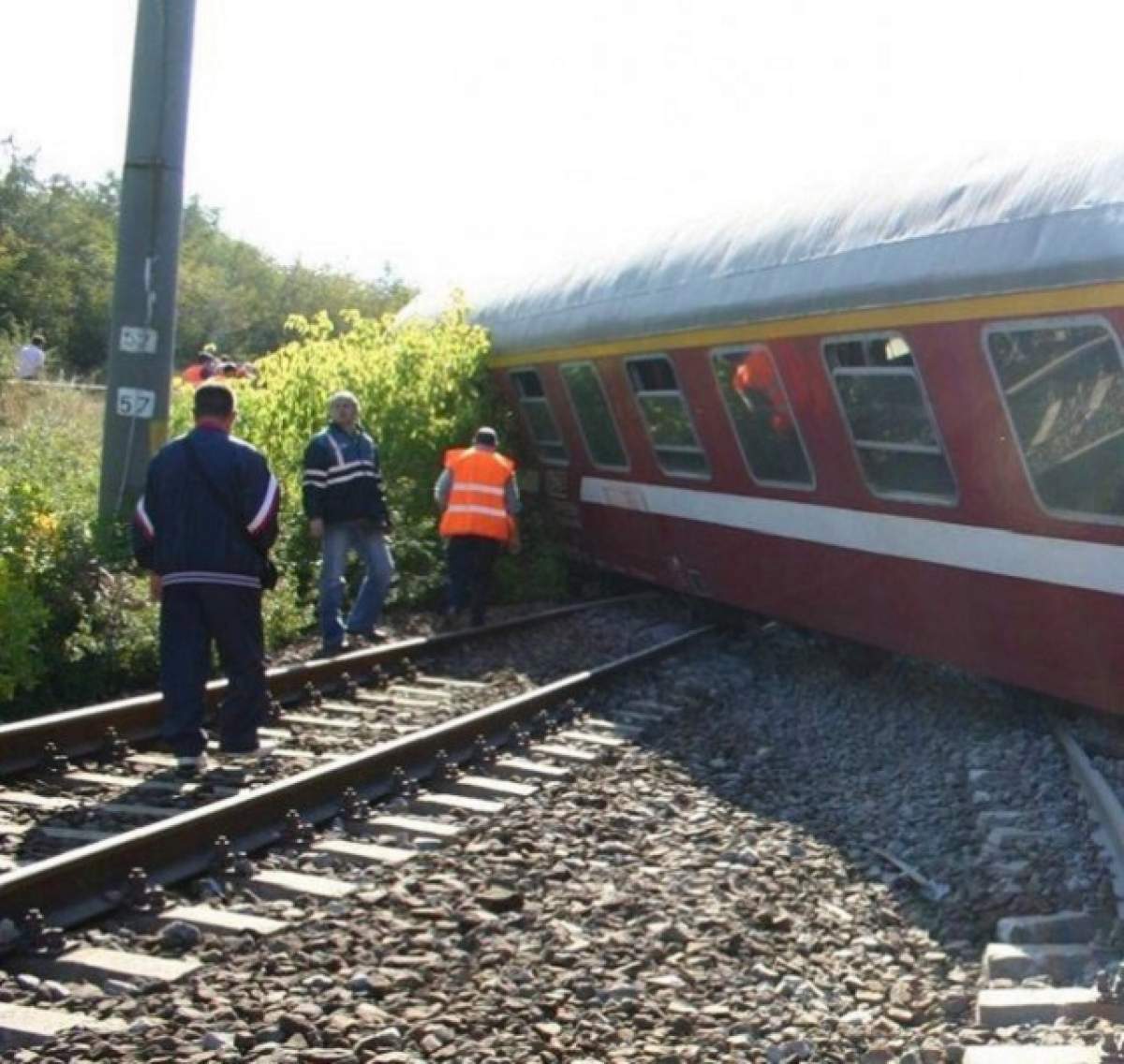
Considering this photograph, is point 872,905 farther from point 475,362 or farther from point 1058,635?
point 475,362

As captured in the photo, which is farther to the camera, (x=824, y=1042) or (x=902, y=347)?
(x=902, y=347)

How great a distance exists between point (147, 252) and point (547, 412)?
18.0 ft

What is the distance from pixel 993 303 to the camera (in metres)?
8.90

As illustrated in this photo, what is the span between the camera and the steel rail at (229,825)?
5824 millimetres

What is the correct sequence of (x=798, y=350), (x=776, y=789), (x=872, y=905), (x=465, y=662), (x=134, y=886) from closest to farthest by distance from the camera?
1. (x=134, y=886)
2. (x=872, y=905)
3. (x=776, y=789)
4. (x=798, y=350)
5. (x=465, y=662)

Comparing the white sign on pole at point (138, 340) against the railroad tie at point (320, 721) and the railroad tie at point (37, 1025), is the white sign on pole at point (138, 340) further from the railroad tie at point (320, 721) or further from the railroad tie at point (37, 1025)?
the railroad tie at point (37, 1025)

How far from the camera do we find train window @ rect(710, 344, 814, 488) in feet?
37.8

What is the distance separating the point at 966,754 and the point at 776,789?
1215 millimetres

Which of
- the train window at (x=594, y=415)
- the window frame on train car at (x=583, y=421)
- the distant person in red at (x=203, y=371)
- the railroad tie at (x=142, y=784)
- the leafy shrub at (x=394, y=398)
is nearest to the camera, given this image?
the railroad tie at (x=142, y=784)

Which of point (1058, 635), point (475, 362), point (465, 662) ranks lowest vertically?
point (465, 662)

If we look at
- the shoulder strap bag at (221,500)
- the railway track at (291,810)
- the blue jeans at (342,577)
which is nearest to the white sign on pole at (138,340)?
the blue jeans at (342,577)

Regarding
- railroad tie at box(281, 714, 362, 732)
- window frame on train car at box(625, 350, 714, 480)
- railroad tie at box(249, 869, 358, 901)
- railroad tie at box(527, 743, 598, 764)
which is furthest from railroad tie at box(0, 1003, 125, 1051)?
window frame on train car at box(625, 350, 714, 480)

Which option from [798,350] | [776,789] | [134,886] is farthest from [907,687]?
[134,886]

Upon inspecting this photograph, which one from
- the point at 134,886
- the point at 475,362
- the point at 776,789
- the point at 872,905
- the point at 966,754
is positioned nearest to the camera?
the point at 134,886
